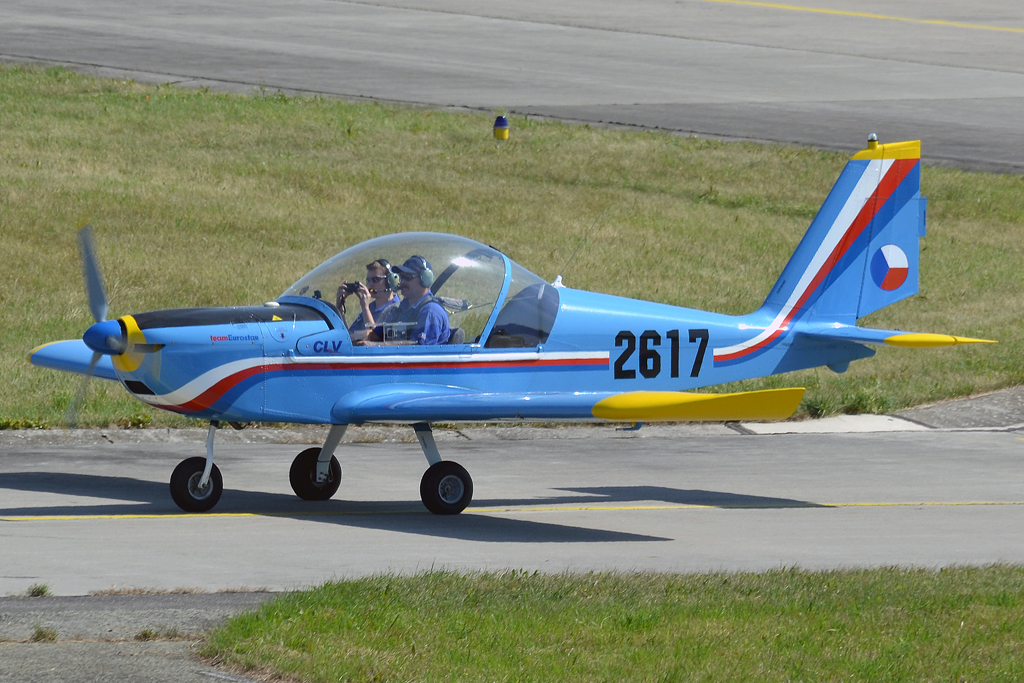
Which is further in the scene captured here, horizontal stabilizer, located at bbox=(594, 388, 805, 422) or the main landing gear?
the main landing gear

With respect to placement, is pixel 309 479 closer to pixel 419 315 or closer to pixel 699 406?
pixel 419 315

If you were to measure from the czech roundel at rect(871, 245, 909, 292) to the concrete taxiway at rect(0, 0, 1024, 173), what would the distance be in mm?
15788

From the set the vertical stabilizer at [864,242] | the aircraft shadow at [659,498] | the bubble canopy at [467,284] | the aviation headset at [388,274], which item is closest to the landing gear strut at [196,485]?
the bubble canopy at [467,284]

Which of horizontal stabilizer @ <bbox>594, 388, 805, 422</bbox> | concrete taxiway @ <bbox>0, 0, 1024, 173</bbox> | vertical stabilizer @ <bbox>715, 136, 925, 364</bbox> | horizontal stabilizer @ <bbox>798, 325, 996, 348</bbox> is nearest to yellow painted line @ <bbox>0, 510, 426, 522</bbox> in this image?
horizontal stabilizer @ <bbox>594, 388, 805, 422</bbox>

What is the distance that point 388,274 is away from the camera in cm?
1120

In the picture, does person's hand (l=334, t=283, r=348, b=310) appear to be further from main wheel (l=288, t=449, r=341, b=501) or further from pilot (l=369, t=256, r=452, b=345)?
main wheel (l=288, t=449, r=341, b=501)

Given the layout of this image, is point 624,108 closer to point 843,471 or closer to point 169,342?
point 843,471

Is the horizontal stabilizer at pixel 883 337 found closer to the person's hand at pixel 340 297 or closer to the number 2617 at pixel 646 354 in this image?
the number 2617 at pixel 646 354

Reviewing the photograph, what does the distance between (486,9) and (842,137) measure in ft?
56.9

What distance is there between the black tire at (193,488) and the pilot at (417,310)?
5.37 ft

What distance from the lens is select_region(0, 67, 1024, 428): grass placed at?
18516 millimetres

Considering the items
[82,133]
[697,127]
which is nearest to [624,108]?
[697,127]

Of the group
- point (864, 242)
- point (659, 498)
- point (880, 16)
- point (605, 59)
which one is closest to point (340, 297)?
point (659, 498)

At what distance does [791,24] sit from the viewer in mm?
Answer: 44656
